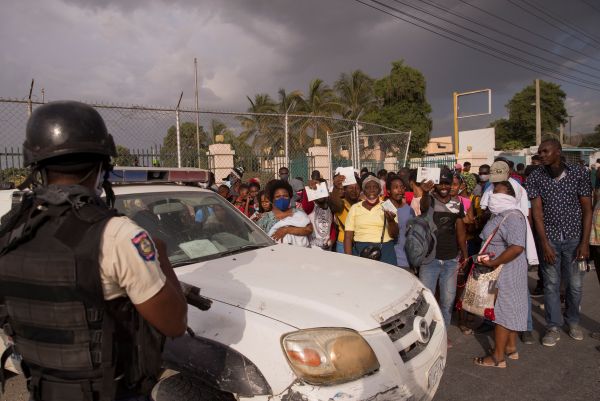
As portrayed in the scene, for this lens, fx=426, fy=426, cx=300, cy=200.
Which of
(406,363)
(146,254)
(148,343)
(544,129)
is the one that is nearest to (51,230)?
(146,254)

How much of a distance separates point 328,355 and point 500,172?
2956 millimetres

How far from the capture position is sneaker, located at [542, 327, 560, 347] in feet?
13.6

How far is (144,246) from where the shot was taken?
1.37 meters

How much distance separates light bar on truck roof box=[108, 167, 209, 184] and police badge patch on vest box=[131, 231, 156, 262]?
5.22ft

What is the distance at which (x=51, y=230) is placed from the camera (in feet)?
4.37

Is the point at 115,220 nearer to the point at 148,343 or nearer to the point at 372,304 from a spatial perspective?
the point at 148,343

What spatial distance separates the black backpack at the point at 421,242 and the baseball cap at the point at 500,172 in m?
0.73

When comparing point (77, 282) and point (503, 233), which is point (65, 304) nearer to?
point (77, 282)

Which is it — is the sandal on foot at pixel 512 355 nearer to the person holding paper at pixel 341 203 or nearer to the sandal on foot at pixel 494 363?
the sandal on foot at pixel 494 363

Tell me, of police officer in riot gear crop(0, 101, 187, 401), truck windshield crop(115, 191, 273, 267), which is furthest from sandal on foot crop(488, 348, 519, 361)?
police officer in riot gear crop(0, 101, 187, 401)

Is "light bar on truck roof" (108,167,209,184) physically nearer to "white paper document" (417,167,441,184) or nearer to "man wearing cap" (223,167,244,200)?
"white paper document" (417,167,441,184)

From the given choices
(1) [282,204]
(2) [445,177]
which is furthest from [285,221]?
(2) [445,177]

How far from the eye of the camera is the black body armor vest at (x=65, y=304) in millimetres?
1296

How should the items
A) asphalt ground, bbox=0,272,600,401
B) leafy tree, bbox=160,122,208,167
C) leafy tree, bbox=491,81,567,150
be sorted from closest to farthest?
asphalt ground, bbox=0,272,600,401 → leafy tree, bbox=160,122,208,167 → leafy tree, bbox=491,81,567,150
